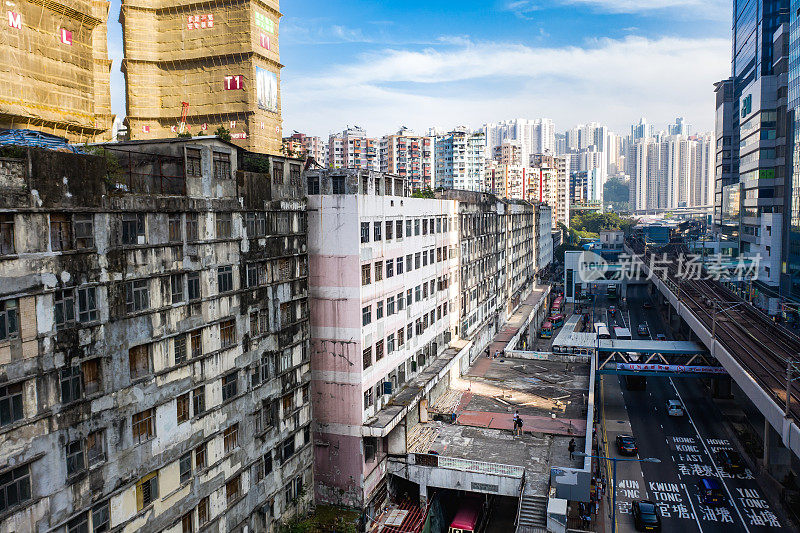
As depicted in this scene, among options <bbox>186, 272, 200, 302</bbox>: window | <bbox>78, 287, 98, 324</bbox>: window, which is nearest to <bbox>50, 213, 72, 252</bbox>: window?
<bbox>78, 287, 98, 324</bbox>: window

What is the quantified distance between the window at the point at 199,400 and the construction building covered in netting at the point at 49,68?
18104 mm

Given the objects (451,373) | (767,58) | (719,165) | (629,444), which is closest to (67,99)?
(451,373)

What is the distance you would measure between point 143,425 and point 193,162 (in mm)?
11605

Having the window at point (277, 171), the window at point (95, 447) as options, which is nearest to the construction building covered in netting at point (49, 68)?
the window at point (277, 171)

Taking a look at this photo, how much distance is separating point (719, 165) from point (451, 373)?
404ft

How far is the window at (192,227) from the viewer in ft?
87.8

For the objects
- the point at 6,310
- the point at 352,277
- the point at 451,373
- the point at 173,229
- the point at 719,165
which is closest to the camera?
the point at 6,310

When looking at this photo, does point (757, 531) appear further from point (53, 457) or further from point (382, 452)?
point (53, 457)

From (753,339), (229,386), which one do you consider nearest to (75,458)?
(229,386)

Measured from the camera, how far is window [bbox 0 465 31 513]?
19266mm

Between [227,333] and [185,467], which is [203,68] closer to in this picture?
[227,333]

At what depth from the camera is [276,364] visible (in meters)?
33.8

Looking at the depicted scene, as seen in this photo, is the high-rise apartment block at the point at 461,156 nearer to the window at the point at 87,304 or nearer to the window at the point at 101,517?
the window at the point at 87,304

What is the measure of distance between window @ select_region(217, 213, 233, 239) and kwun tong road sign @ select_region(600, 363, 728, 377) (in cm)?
4468
